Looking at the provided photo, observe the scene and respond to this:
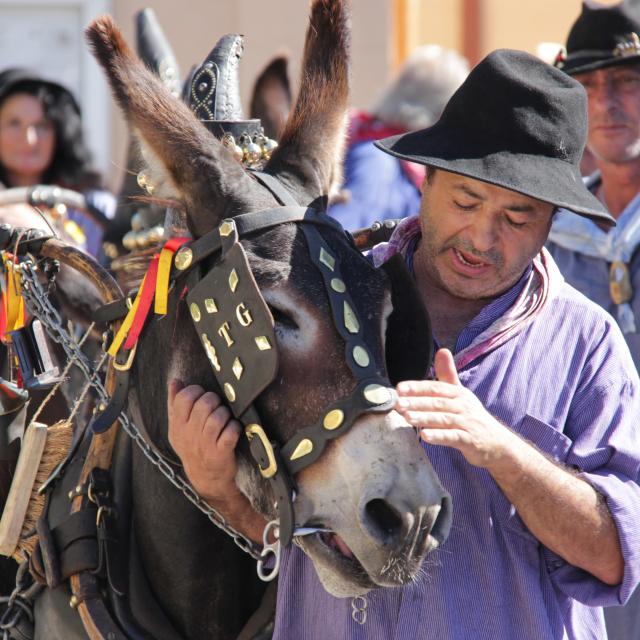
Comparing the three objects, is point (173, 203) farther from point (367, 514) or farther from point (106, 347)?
point (367, 514)

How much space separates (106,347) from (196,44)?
19.2 feet

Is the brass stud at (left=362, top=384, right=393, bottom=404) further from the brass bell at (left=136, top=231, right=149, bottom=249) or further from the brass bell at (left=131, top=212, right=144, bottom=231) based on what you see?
the brass bell at (left=131, top=212, right=144, bottom=231)

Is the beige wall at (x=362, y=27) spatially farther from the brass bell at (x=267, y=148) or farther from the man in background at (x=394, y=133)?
the brass bell at (x=267, y=148)

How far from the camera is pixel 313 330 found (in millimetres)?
2396

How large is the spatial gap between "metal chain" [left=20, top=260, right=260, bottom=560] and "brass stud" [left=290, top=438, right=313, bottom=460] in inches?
18.0

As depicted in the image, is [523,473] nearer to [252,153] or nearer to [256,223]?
[256,223]

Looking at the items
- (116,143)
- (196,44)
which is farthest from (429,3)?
(116,143)

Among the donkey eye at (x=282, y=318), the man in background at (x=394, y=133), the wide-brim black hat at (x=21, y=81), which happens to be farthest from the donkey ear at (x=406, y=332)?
the wide-brim black hat at (x=21, y=81)

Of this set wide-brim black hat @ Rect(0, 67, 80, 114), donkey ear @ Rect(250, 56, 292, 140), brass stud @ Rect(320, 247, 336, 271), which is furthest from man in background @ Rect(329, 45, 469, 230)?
brass stud @ Rect(320, 247, 336, 271)

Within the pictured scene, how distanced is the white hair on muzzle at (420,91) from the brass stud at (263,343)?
154 inches

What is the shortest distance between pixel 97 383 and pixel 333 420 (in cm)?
92

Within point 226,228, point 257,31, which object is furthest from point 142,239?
point 257,31

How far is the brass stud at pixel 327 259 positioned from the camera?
2.47 m

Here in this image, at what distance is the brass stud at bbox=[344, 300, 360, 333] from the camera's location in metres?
2.39
